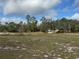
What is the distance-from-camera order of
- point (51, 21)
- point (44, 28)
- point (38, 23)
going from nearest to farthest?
1. point (44, 28)
2. point (38, 23)
3. point (51, 21)

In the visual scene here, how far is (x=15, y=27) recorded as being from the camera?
447 ft

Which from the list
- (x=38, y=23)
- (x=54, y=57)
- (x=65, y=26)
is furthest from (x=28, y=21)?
(x=54, y=57)

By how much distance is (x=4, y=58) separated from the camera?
17781mm

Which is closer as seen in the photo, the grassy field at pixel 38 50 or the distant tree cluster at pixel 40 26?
the grassy field at pixel 38 50

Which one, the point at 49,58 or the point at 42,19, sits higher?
the point at 42,19

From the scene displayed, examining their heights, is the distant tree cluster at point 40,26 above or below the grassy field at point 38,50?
above

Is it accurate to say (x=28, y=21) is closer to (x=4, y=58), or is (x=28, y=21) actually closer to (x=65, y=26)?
(x=65, y=26)

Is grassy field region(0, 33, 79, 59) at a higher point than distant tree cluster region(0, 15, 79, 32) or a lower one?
lower

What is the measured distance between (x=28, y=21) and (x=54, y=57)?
11993cm

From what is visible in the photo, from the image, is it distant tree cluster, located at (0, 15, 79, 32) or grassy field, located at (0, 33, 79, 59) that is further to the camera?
distant tree cluster, located at (0, 15, 79, 32)

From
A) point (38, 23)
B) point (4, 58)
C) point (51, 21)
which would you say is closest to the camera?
point (4, 58)

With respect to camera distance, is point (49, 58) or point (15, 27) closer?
Answer: point (49, 58)

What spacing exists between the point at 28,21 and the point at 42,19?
11.1 metres

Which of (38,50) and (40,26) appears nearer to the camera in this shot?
(38,50)
